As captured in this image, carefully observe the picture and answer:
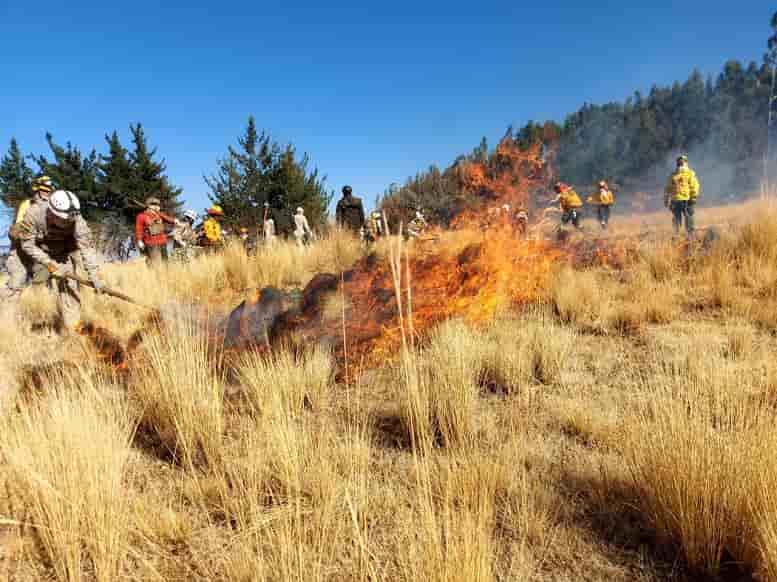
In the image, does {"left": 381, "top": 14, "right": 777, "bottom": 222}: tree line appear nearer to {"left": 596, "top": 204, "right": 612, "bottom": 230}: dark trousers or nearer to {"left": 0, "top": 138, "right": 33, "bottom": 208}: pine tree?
{"left": 596, "top": 204, "right": 612, "bottom": 230}: dark trousers

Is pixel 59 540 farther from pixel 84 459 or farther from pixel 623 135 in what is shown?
pixel 623 135

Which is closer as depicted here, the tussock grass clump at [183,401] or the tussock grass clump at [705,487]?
the tussock grass clump at [705,487]

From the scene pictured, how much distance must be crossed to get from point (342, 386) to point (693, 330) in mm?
3701

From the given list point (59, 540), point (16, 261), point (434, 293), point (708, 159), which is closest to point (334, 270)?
point (434, 293)

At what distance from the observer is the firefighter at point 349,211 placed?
10.2 metres

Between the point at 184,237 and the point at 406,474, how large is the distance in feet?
40.3

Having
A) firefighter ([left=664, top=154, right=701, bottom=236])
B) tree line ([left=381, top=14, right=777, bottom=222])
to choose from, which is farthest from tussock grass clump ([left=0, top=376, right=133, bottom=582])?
tree line ([left=381, top=14, right=777, bottom=222])

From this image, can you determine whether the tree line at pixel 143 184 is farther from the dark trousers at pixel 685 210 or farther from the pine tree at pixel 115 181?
the dark trousers at pixel 685 210

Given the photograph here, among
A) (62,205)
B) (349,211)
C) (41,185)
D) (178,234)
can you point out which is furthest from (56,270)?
(178,234)

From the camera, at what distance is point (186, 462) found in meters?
2.23

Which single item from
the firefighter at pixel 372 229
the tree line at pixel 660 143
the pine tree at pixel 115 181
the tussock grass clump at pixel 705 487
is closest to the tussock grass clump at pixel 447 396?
the tussock grass clump at pixel 705 487

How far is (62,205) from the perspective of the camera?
5012mm

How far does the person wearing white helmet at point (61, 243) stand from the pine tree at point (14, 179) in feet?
103

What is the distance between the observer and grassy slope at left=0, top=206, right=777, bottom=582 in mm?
1488
